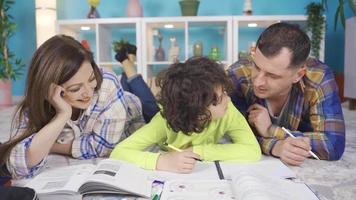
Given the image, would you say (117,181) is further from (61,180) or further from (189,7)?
A: (189,7)

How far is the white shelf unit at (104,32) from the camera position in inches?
132

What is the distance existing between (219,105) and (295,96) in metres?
0.36

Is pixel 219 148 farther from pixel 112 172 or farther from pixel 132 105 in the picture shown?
pixel 132 105

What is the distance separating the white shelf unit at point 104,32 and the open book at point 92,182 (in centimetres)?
250

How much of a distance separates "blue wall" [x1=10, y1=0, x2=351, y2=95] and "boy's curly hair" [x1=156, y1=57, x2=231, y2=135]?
8.70ft

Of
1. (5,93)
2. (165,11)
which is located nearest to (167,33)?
(165,11)

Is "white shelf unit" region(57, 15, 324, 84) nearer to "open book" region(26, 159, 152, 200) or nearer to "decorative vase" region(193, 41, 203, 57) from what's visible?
"decorative vase" region(193, 41, 203, 57)

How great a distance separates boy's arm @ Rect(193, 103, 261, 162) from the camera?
1.07 m

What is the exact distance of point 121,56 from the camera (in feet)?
7.25

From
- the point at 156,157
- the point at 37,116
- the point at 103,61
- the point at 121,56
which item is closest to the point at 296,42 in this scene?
the point at 156,157

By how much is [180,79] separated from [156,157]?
0.71 ft

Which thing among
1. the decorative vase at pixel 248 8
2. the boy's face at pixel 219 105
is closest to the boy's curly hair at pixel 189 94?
the boy's face at pixel 219 105

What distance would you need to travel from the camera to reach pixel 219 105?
1.03 metres

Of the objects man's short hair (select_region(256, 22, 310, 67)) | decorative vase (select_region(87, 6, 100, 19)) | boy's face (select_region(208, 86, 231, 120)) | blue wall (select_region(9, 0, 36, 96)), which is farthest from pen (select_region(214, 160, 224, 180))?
blue wall (select_region(9, 0, 36, 96))
